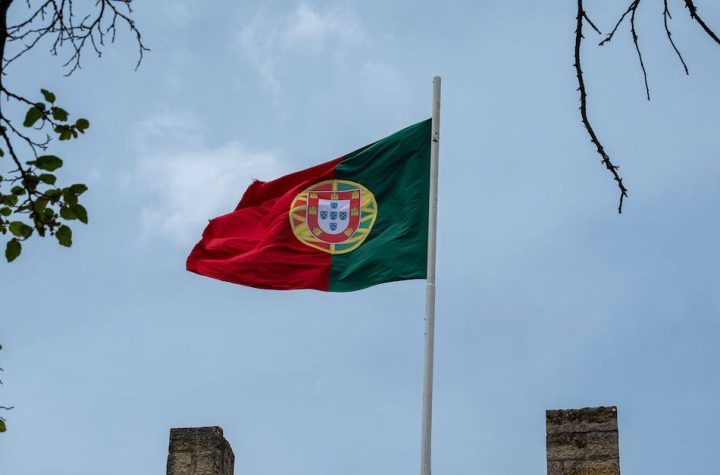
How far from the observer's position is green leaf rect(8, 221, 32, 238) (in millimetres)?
5406

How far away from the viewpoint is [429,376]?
11.3m

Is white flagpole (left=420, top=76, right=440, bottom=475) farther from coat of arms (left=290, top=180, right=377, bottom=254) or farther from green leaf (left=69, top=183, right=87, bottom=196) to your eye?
green leaf (left=69, top=183, right=87, bottom=196)

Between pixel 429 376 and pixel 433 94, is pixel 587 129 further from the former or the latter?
pixel 433 94

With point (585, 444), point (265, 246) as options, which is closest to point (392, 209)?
point (265, 246)

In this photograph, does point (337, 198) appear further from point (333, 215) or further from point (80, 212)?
point (80, 212)

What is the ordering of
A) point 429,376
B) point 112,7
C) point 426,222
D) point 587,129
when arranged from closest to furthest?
point 112,7, point 587,129, point 429,376, point 426,222

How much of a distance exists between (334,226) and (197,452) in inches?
90.0

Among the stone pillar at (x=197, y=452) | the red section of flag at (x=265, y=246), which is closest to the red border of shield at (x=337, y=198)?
the red section of flag at (x=265, y=246)

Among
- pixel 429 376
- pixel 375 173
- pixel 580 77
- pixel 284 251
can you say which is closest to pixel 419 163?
pixel 375 173

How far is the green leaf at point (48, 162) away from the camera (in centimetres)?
518

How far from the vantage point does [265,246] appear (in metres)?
13.2

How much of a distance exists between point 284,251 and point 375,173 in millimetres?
1075

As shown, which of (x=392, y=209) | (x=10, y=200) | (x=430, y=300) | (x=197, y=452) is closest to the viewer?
(x=10, y=200)

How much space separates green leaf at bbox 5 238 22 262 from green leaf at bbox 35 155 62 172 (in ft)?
1.06
